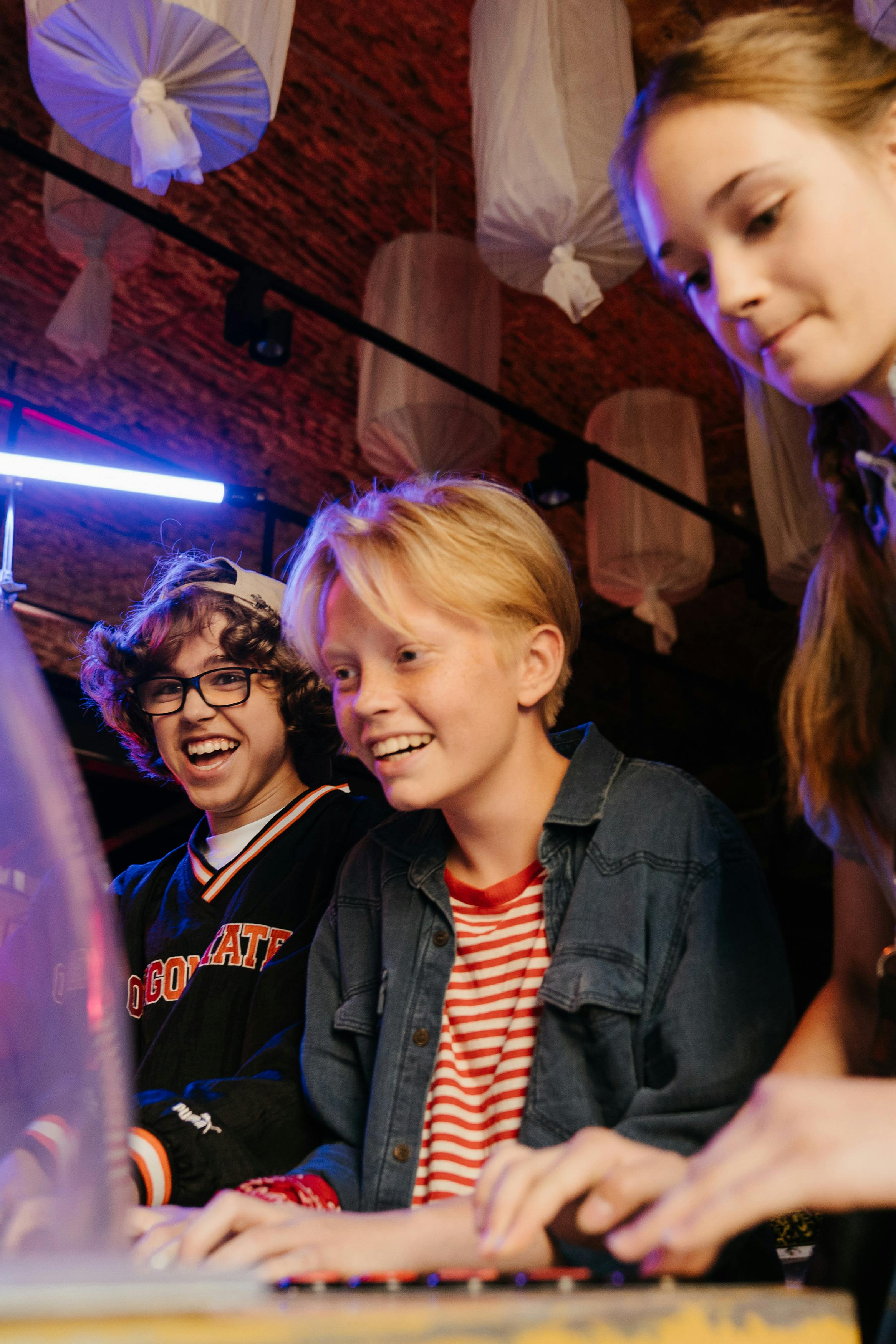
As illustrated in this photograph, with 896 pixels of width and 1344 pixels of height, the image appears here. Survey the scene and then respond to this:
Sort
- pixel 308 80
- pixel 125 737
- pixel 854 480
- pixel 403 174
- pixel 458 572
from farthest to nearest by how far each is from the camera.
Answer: pixel 403 174
pixel 308 80
pixel 125 737
pixel 458 572
pixel 854 480

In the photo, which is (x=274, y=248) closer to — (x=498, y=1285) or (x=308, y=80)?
(x=308, y=80)

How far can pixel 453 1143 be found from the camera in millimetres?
1115

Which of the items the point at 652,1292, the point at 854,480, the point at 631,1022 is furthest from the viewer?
the point at 631,1022

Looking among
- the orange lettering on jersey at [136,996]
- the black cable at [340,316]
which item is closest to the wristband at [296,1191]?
the orange lettering on jersey at [136,996]

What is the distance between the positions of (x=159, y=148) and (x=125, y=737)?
1298 mm

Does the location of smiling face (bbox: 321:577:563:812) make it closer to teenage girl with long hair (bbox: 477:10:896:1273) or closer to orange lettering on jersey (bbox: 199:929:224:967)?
teenage girl with long hair (bbox: 477:10:896:1273)

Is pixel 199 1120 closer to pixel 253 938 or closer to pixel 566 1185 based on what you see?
pixel 253 938

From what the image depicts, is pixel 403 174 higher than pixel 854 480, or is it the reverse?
pixel 403 174

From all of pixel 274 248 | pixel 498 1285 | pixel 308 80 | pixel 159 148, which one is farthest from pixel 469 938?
pixel 274 248

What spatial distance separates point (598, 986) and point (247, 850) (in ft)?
2.44

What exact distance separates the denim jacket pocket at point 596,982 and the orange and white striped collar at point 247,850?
0.67m

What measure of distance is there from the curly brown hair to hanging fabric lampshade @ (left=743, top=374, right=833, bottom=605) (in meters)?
2.27

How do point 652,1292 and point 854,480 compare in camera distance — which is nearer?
point 652,1292

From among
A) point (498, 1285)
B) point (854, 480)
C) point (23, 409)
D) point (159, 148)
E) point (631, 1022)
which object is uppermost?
point (23, 409)
